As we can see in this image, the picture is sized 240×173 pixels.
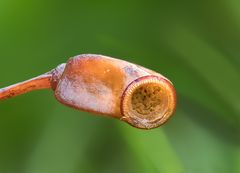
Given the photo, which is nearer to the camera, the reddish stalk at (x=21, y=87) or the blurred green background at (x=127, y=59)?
the reddish stalk at (x=21, y=87)

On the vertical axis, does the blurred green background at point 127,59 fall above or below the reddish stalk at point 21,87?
below

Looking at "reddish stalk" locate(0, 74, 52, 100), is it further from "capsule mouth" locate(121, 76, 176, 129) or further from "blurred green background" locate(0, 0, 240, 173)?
"blurred green background" locate(0, 0, 240, 173)

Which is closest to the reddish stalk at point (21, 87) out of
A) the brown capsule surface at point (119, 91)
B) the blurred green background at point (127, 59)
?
the brown capsule surface at point (119, 91)

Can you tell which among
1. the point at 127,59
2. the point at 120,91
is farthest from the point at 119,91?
the point at 127,59

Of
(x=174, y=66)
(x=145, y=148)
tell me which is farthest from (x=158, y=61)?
(x=145, y=148)

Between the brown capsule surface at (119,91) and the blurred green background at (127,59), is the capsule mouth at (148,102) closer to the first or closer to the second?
the brown capsule surface at (119,91)

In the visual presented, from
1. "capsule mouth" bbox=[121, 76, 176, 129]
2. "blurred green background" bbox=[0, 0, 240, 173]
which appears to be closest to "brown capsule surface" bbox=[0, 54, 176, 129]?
"capsule mouth" bbox=[121, 76, 176, 129]

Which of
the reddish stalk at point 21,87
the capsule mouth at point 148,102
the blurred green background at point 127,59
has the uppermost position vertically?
the capsule mouth at point 148,102

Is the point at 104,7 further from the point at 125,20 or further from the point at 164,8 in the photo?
the point at 164,8
